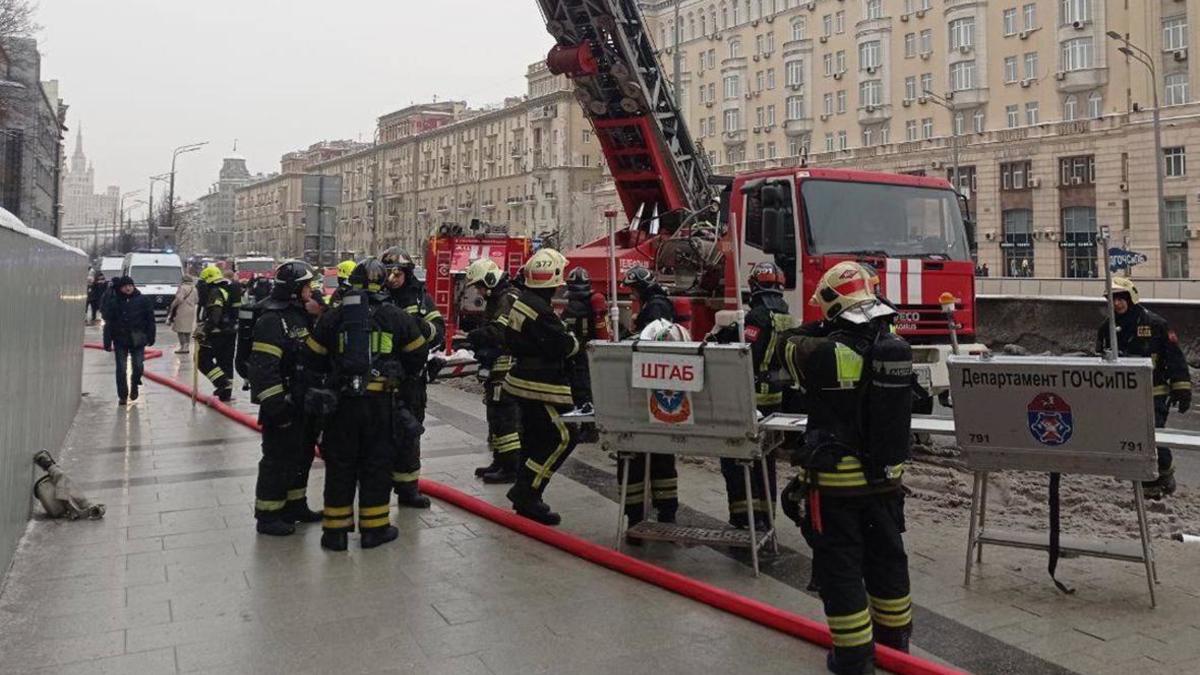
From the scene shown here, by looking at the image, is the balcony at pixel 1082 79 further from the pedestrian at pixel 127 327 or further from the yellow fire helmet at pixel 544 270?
the yellow fire helmet at pixel 544 270

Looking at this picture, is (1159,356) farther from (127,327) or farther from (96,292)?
(96,292)

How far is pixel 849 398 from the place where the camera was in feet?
13.5

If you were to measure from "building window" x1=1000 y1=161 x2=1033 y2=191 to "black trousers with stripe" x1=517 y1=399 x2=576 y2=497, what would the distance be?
45632 mm

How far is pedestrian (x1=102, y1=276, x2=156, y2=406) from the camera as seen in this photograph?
12227 mm

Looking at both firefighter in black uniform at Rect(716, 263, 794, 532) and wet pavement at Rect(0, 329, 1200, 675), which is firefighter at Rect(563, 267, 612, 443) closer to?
wet pavement at Rect(0, 329, 1200, 675)

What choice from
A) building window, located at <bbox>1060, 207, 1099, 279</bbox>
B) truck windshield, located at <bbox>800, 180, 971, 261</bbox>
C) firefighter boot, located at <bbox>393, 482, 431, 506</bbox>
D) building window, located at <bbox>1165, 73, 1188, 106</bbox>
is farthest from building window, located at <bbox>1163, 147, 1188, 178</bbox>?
firefighter boot, located at <bbox>393, 482, 431, 506</bbox>

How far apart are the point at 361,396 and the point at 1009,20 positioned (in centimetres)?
5127

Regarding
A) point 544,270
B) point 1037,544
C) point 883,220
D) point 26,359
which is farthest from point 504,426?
point 883,220

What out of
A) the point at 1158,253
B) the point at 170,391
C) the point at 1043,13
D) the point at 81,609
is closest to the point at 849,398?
the point at 81,609

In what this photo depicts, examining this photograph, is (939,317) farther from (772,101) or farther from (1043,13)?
(772,101)

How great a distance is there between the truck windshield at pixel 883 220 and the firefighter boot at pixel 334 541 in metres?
4.98

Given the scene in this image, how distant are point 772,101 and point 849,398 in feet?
203

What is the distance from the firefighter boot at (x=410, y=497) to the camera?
22.7ft

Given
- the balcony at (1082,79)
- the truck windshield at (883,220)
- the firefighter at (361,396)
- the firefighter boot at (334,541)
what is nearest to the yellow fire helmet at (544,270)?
the firefighter at (361,396)
